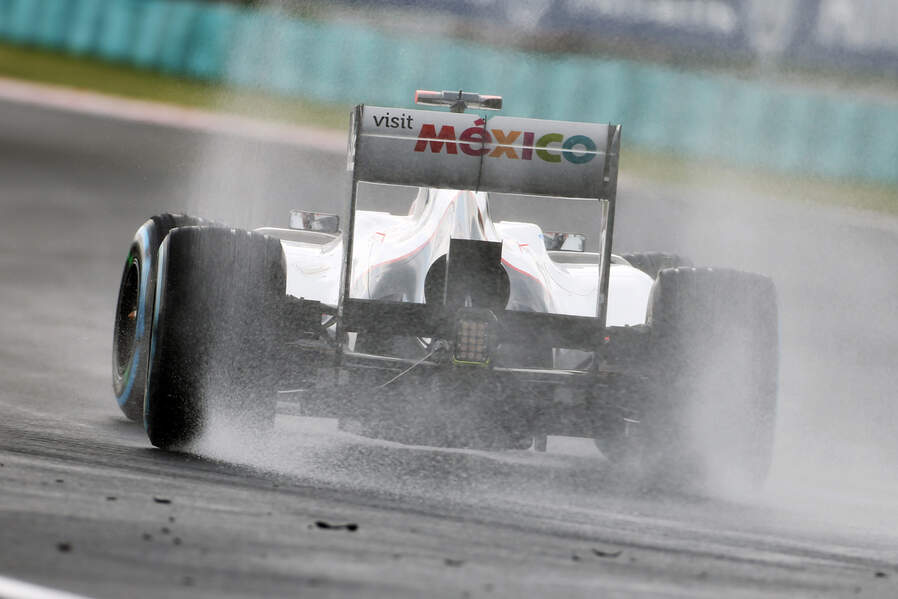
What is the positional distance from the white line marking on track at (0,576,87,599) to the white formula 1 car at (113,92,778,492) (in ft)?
8.66

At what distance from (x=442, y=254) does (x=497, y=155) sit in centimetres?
52

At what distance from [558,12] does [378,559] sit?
23.2 m

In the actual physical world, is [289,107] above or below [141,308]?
above

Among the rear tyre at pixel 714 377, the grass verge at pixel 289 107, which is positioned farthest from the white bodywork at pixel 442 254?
the grass verge at pixel 289 107

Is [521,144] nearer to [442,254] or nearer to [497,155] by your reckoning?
[497,155]

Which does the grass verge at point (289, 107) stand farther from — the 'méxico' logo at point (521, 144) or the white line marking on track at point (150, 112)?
the 'méxico' logo at point (521, 144)

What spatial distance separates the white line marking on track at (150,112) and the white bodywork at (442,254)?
14.7 m

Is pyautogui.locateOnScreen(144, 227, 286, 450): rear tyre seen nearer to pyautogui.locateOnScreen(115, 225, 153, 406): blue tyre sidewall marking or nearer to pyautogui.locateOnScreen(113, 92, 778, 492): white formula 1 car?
pyautogui.locateOnScreen(113, 92, 778, 492): white formula 1 car

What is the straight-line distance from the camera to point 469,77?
23.7m

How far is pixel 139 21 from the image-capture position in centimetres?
2539

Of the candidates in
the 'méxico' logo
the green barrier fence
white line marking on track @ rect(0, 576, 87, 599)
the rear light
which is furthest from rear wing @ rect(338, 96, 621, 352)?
the green barrier fence

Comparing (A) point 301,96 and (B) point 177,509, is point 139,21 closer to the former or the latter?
(A) point 301,96

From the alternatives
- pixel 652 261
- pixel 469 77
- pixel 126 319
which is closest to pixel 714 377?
pixel 652 261

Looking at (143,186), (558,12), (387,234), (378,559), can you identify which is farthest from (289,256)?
(558,12)
